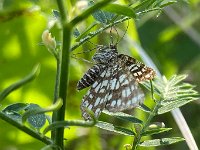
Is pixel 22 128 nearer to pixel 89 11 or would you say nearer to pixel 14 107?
pixel 14 107

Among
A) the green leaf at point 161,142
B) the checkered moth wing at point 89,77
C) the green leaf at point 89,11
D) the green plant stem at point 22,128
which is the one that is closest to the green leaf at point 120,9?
the green leaf at point 89,11

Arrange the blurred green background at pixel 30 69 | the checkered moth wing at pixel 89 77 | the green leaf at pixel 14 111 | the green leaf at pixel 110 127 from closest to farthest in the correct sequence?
the green leaf at pixel 14 111 → the green leaf at pixel 110 127 → the checkered moth wing at pixel 89 77 → the blurred green background at pixel 30 69

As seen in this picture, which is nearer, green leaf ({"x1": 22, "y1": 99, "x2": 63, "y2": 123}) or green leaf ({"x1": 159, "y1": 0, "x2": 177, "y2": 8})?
green leaf ({"x1": 22, "y1": 99, "x2": 63, "y2": 123})

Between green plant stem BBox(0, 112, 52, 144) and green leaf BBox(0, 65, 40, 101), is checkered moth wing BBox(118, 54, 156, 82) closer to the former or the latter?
green plant stem BBox(0, 112, 52, 144)

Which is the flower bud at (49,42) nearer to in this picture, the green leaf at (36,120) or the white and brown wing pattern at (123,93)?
the green leaf at (36,120)

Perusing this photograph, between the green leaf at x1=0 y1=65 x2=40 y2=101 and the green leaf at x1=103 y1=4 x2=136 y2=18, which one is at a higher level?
the green leaf at x1=103 y1=4 x2=136 y2=18

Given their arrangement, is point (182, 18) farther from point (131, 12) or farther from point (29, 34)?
point (131, 12)

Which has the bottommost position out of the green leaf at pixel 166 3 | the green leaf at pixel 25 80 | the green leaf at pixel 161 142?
the green leaf at pixel 161 142

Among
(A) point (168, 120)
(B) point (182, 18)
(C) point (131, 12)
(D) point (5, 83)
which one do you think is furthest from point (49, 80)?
(C) point (131, 12)

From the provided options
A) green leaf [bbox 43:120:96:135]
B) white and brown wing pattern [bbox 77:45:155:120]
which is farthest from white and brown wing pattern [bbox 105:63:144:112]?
green leaf [bbox 43:120:96:135]
